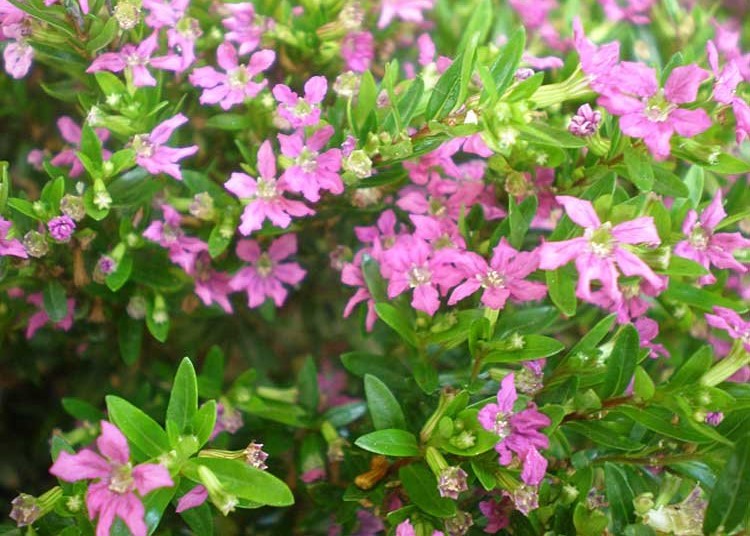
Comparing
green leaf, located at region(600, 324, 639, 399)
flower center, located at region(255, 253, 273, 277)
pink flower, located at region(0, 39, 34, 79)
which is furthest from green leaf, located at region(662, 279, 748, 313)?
pink flower, located at region(0, 39, 34, 79)

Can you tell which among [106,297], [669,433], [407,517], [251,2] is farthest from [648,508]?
[251,2]

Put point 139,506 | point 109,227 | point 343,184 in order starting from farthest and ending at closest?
1. point 109,227
2. point 343,184
3. point 139,506

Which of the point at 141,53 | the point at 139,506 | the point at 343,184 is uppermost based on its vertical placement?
the point at 141,53

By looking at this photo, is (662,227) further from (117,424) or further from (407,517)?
(117,424)

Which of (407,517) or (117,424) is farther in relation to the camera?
(407,517)

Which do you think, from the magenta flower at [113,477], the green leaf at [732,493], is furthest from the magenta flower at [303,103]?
the green leaf at [732,493]

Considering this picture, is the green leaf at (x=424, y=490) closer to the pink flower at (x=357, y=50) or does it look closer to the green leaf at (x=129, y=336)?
the green leaf at (x=129, y=336)
